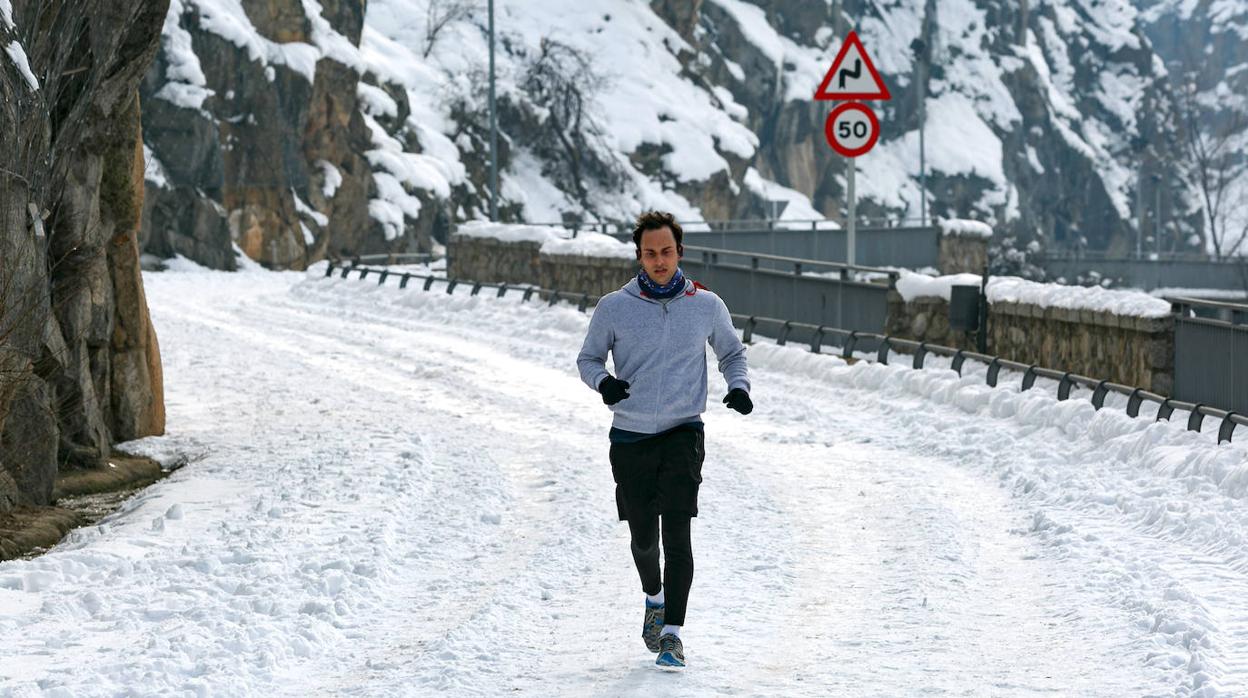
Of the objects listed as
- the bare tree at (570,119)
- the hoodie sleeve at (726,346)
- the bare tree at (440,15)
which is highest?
the bare tree at (440,15)

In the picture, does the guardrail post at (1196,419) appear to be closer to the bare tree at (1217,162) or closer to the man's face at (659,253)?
the man's face at (659,253)

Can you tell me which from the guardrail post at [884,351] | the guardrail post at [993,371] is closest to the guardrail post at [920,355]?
the guardrail post at [884,351]

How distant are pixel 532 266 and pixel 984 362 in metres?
14.7

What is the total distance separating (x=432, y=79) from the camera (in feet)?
208

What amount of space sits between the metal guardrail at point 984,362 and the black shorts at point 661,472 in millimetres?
6524

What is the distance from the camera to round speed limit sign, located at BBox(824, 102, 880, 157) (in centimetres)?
1916

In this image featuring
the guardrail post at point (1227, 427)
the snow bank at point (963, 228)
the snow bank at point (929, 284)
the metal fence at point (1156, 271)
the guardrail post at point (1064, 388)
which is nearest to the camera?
the guardrail post at point (1227, 427)

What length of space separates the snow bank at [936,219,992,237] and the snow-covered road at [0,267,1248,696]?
27.1m

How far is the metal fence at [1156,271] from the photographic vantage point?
6109 centimetres

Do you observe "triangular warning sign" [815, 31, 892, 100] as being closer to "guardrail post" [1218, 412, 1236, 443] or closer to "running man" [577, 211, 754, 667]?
"guardrail post" [1218, 412, 1236, 443]

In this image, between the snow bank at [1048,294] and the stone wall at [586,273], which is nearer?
the snow bank at [1048,294]

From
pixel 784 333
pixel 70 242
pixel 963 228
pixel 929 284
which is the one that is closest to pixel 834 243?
pixel 963 228

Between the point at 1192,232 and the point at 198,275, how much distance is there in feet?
271

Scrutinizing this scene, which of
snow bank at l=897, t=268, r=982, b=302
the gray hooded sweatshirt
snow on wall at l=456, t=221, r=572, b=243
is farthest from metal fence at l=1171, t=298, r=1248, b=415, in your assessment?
snow on wall at l=456, t=221, r=572, b=243
